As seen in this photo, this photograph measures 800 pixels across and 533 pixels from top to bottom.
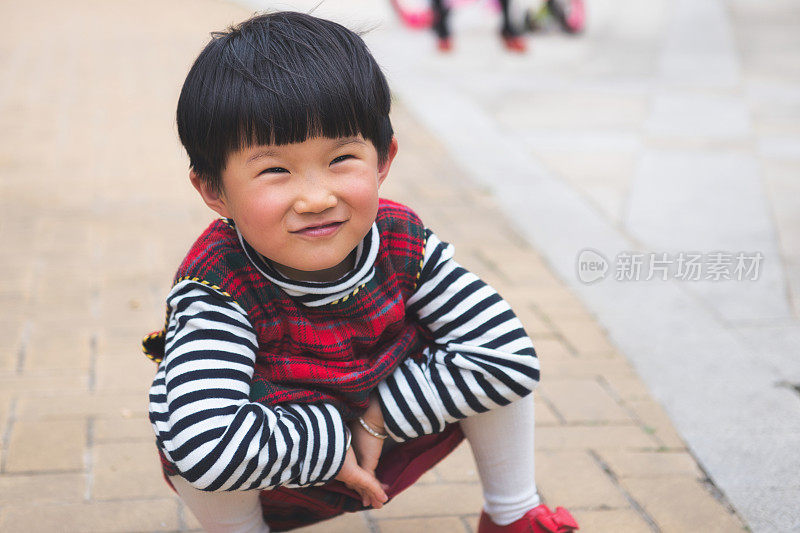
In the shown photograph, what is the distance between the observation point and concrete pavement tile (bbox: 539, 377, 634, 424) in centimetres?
252

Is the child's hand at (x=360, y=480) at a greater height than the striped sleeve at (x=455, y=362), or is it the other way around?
the striped sleeve at (x=455, y=362)

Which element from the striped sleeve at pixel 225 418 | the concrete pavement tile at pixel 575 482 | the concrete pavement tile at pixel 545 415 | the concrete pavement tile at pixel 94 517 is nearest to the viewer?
the striped sleeve at pixel 225 418

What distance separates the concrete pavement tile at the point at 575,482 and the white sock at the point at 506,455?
0.39 m

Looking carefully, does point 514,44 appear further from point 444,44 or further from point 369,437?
point 369,437

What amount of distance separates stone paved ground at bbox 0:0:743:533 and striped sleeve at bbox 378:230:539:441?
57 centimetres

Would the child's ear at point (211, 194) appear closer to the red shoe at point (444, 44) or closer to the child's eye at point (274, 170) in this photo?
the child's eye at point (274, 170)

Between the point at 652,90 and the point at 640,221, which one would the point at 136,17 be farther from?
the point at 640,221

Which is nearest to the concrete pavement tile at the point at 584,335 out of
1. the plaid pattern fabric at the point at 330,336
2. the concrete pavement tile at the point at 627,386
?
the concrete pavement tile at the point at 627,386

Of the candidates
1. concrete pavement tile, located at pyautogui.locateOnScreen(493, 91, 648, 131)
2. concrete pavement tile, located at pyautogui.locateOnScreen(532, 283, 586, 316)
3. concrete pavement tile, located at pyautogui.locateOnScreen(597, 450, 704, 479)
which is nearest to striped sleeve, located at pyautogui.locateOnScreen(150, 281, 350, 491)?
concrete pavement tile, located at pyautogui.locateOnScreen(597, 450, 704, 479)

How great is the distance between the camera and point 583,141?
5227mm

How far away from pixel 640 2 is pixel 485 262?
23.7 feet

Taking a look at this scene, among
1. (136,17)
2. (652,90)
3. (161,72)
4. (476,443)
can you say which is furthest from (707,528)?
(136,17)

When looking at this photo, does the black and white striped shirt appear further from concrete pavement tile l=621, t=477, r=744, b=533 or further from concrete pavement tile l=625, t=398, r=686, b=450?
concrete pavement tile l=625, t=398, r=686, b=450

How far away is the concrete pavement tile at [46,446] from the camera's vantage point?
7.35ft
